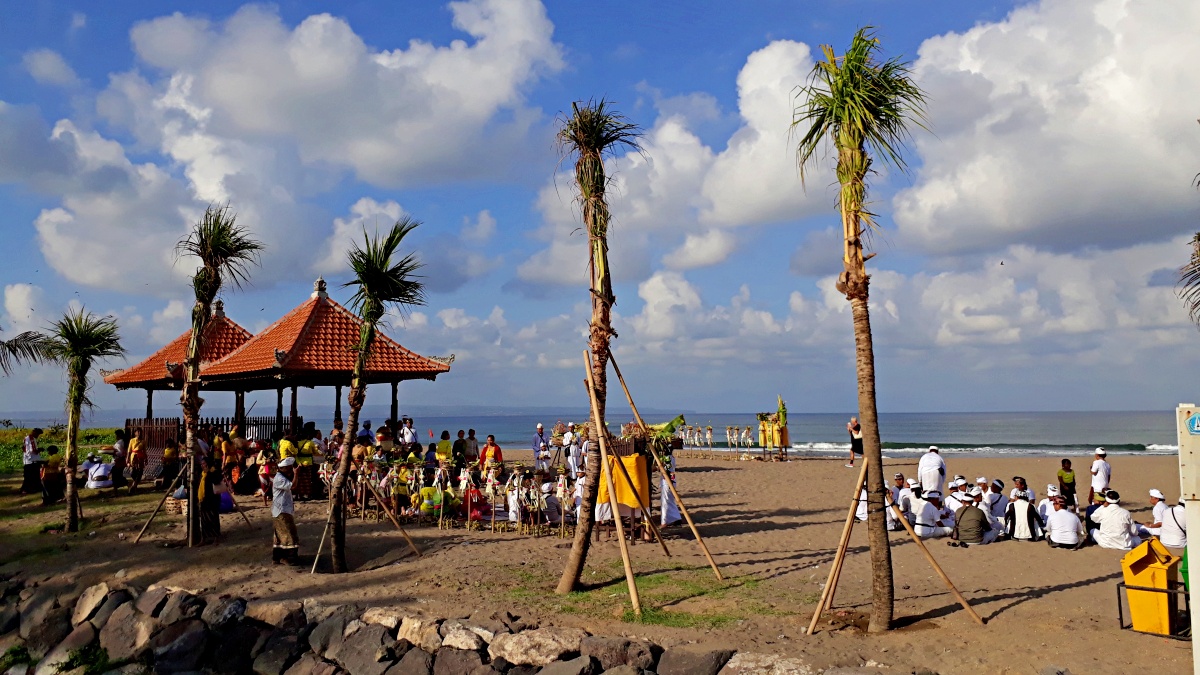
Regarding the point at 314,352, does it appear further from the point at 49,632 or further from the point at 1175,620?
the point at 1175,620

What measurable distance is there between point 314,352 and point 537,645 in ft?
41.6

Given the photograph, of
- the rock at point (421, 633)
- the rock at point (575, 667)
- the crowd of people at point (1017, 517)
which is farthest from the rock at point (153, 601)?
the crowd of people at point (1017, 517)

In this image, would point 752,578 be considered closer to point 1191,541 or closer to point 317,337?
point 1191,541

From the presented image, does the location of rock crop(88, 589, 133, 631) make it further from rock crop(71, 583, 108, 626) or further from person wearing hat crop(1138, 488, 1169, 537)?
person wearing hat crop(1138, 488, 1169, 537)

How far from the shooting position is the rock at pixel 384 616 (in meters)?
9.51

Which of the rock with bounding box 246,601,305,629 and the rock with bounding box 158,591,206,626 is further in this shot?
the rock with bounding box 158,591,206,626

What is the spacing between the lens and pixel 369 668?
29.7 ft

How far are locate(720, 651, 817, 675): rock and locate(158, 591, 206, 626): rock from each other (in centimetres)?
713

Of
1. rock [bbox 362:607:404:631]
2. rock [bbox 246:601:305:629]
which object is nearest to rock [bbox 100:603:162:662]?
rock [bbox 246:601:305:629]

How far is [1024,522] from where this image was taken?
1408 cm

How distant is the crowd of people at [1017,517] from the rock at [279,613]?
7820mm

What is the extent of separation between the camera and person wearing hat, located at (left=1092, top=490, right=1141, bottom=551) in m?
13.3

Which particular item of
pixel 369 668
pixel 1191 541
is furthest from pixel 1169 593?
pixel 369 668

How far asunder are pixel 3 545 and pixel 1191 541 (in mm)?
17363
